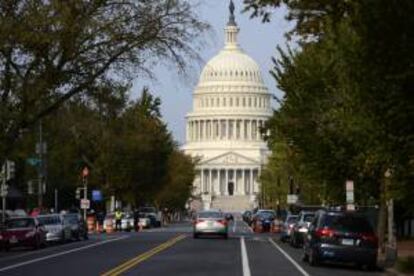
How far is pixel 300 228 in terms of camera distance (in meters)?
43.7

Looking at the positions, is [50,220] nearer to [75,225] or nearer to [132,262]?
[75,225]

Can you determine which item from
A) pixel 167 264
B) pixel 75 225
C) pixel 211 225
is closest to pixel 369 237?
pixel 167 264

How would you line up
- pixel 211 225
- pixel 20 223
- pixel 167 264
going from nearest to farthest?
pixel 167 264 → pixel 20 223 → pixel 211 225

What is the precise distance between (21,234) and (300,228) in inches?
461

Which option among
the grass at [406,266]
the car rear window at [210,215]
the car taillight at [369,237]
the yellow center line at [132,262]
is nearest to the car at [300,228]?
the yellow center line at [132,262]

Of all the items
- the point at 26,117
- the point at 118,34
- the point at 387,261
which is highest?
the point at 118,34

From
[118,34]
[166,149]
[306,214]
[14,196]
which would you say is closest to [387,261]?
[306,214]

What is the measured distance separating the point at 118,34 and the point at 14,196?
46.5m

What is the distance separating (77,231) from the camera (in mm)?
50750

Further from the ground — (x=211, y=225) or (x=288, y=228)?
(x=211, y=225)

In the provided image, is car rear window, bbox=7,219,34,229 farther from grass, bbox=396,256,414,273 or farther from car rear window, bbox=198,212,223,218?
grass, bbox=396,256,414,273

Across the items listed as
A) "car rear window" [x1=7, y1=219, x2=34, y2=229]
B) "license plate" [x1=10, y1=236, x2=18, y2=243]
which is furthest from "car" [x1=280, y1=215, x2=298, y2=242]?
"license plate" [x1=10, y1=236, x2=18, y2=243]

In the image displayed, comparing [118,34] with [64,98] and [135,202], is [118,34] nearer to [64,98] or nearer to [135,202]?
[64,98]

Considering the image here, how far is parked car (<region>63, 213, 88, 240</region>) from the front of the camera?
49544 mm
